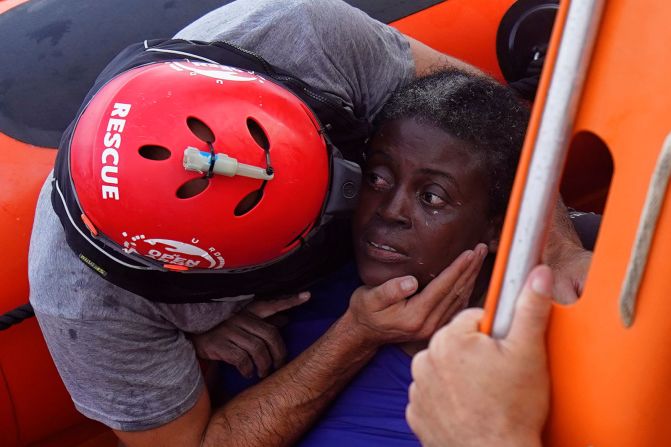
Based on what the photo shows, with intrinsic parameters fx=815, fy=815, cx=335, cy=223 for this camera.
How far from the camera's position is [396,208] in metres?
1.77

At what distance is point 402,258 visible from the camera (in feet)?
5.85

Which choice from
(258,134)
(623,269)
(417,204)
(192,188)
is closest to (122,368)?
(192,188)

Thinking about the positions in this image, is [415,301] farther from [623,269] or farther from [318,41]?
[623,269]

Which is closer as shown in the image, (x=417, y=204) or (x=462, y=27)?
(x=417, y=204)

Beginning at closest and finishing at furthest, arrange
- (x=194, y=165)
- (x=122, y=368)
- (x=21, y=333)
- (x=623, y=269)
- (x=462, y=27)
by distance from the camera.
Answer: (x=623, y=269), (x=194, y=165), (x=122, y=368), (x=21, y=333), (x=462, y=27)

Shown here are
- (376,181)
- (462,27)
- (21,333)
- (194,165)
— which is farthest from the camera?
(462,27)

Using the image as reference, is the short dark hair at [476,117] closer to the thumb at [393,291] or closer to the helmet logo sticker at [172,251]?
the thumb at [393,291]

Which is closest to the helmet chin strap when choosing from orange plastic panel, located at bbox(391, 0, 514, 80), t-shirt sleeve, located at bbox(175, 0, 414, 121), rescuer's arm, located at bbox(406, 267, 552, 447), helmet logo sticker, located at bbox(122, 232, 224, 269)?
helmet logo sticker, located at bbox(122, 232, 224, 269)

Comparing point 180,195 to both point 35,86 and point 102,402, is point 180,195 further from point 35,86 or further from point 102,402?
point 35,86

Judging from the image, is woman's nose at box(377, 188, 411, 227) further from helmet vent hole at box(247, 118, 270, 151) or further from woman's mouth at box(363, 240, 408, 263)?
helmet vent hole at box(247, 118, 270, 151)

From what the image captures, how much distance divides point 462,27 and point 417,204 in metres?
0.80

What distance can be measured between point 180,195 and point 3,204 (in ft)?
A: 2.30

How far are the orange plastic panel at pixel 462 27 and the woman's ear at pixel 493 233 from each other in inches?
26.2

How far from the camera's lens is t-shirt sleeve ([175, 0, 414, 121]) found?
1.79 m
